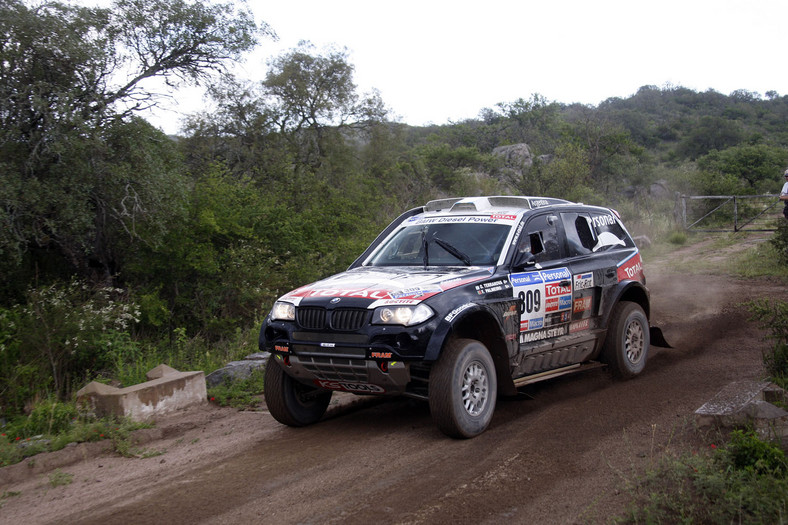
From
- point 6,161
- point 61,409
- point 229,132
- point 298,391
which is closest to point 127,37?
point 6,161

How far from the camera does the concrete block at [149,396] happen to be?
7.33m

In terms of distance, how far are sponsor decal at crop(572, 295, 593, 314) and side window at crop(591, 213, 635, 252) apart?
0.76 m

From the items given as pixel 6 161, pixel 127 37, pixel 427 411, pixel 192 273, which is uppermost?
pixel 127 37

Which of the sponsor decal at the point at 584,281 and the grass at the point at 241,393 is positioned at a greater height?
the sponsor decal at the point at 584,281

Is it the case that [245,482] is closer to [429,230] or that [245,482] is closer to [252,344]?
[429,230]

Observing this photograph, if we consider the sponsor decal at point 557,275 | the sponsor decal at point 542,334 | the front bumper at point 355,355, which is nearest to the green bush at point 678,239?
the sponsor decal at point 557,275

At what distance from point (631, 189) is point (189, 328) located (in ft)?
95.1

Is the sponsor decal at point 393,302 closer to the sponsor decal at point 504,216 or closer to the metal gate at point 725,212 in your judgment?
the sponsor decal at point 504,216

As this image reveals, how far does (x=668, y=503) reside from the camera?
4.06m

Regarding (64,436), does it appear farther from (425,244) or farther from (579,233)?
(579,233)

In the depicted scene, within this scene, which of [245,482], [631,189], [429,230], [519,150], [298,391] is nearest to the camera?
[245,482]

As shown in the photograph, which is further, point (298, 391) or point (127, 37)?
point (127, 37)

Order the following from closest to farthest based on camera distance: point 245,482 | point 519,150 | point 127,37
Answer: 1. point 245,482
2. point 127,37
3. point 519,150

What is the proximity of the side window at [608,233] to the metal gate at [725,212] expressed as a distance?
53.3ft
